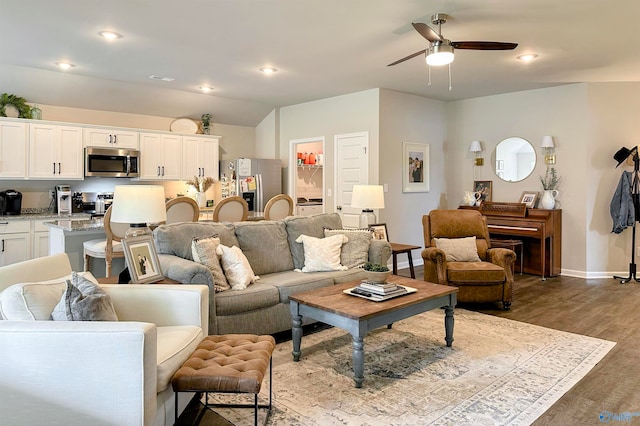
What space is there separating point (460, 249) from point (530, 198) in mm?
2324

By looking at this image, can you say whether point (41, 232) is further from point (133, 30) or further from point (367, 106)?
point (367, 106)

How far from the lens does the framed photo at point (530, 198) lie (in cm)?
634

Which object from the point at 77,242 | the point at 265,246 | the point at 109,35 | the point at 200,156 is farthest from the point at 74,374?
the point at 200,156

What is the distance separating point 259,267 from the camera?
393 cm

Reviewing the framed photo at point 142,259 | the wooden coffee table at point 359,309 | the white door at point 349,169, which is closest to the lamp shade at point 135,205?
the framed photo at point 142,259

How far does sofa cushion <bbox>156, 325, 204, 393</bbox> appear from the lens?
1.95 m

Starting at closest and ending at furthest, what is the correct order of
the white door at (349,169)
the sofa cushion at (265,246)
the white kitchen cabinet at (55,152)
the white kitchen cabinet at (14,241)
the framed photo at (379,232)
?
the sofa cushion at (265,246) → the framed photo at (379,232) → the white kitchen cabinet at (14,241) → the white kitchen cabinet at (55,152) → the white door at (349,169)

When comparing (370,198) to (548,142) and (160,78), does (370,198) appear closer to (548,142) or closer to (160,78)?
(548,142)

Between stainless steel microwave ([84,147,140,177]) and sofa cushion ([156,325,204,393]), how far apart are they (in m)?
4.77

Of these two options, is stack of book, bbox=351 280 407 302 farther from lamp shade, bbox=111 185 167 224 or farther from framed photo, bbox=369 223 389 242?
framed photo, bbox=369 223 389 242

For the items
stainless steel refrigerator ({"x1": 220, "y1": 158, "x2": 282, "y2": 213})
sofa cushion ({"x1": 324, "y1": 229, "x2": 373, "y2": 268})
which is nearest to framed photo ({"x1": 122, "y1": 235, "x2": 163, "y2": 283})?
sofa cushion ({"x1": 324, "y1": 229, "x2": 373, "y2": 268})

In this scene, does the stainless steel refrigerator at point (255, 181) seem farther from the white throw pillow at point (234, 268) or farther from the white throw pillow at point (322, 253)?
the white throw pillow at point (234, 268)

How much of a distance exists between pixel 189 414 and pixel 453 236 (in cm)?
350

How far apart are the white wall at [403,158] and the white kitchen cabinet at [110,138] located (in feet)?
12.5
